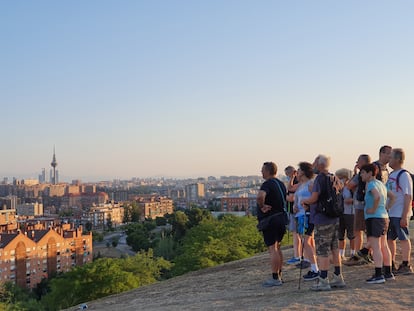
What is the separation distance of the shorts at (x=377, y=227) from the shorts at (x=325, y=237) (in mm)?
512

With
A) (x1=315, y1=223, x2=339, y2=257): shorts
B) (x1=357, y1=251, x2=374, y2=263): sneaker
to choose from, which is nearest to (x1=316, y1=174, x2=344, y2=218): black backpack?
(x1=315, y1=223, x2=339, y2=257): shorts

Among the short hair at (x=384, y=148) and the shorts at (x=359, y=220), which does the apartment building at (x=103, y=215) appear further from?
the short hair at (x=384, y=148)

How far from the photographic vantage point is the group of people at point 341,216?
7.14 m

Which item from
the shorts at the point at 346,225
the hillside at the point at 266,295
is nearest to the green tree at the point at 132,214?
the hillside at the point at 266,295

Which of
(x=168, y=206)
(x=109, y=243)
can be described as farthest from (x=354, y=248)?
(x=168, y=206)

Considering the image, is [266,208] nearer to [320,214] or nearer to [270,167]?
[270,167]

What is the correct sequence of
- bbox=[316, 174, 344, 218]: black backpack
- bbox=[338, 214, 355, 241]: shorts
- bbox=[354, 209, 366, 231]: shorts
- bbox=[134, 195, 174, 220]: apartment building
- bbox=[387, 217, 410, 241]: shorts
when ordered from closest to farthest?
bbox=[316, 174, 344, 218]: black backpack < bbox=[387, 217, 410, 241]: shorts < bbox=[354, 209, 366, 231]: shorts < bbox=[338, 214, 355, 241]: shorts < bbox=[134, 195, 174, 220]: apartment building

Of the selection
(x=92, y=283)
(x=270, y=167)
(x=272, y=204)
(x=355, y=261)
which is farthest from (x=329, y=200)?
(x=92, y=283)

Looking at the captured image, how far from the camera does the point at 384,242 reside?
734 centimetres

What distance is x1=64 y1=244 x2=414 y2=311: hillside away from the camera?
640 centimetres

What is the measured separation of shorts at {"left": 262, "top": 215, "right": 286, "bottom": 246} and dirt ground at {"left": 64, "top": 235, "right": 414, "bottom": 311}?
0.81 meters

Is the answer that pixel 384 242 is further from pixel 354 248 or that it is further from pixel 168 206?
pixel 168 206

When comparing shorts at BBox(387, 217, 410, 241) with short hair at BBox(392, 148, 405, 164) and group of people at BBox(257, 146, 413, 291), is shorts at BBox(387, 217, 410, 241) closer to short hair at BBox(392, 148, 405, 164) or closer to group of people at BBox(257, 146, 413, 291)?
group of people at BBox(257, 146, 413, 291)

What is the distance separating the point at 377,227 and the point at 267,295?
6.45 feet
